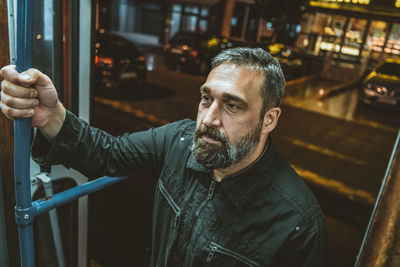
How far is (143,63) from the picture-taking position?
961 centimetres

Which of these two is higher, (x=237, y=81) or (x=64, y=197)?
(x=237, y=81)

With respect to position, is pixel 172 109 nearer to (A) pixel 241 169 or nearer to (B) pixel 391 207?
(A) pixel 241 169

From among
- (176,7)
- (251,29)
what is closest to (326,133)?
(251,29)

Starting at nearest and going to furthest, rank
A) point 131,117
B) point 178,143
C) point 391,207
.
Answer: point 391,207
point 178,143
point 131,117

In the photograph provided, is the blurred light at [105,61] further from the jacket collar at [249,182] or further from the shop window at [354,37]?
the shop window at [354,37]

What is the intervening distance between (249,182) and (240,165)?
0.12m

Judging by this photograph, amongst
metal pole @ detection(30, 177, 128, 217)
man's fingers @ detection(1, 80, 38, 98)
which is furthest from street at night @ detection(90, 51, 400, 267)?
man's fingers @ detection(1, 80, 38, 98)

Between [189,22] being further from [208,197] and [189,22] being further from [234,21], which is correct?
[208,197]

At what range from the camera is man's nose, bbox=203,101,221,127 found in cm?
153

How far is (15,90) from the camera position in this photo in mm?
1158

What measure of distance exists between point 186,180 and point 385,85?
12.0m

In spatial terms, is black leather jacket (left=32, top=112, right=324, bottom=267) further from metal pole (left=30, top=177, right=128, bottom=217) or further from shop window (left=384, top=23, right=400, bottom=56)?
shop window (left=384, top=23, right=400, bottom=56)

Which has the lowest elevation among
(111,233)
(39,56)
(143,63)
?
(111,233)

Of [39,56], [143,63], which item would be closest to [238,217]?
[39,56]
